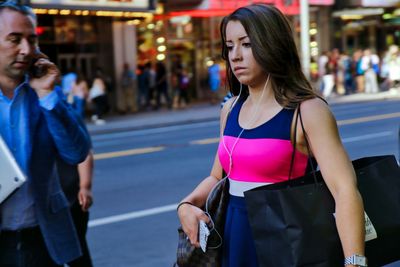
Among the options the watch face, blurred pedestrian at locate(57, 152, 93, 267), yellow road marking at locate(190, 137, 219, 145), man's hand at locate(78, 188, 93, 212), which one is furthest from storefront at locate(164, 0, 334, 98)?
the watch face

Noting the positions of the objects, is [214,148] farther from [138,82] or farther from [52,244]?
[138,82]

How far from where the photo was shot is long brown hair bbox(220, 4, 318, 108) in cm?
263

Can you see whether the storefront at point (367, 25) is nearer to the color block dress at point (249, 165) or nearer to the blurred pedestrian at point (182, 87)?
the blurred pedestrian at point (182, 87)

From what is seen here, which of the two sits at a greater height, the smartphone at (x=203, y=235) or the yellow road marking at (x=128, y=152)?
the smartphone at (x=203, y=235)

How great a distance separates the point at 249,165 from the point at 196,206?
0.33 meters

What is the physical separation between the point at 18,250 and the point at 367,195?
1479mm

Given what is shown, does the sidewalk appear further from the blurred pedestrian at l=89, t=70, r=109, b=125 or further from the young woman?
the young woman

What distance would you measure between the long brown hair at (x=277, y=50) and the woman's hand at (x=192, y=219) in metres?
0.54

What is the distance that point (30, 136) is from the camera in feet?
9.92

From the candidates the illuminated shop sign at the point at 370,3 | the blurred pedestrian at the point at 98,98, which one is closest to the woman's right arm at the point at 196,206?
the blurred pedestrian at the point at 98,98

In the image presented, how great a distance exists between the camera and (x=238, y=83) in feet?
9.93

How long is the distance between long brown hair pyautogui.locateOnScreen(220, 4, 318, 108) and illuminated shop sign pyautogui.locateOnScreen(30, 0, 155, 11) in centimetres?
1951

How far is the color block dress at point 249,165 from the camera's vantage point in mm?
2605

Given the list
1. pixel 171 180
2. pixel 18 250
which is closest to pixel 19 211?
pixel 18 250
